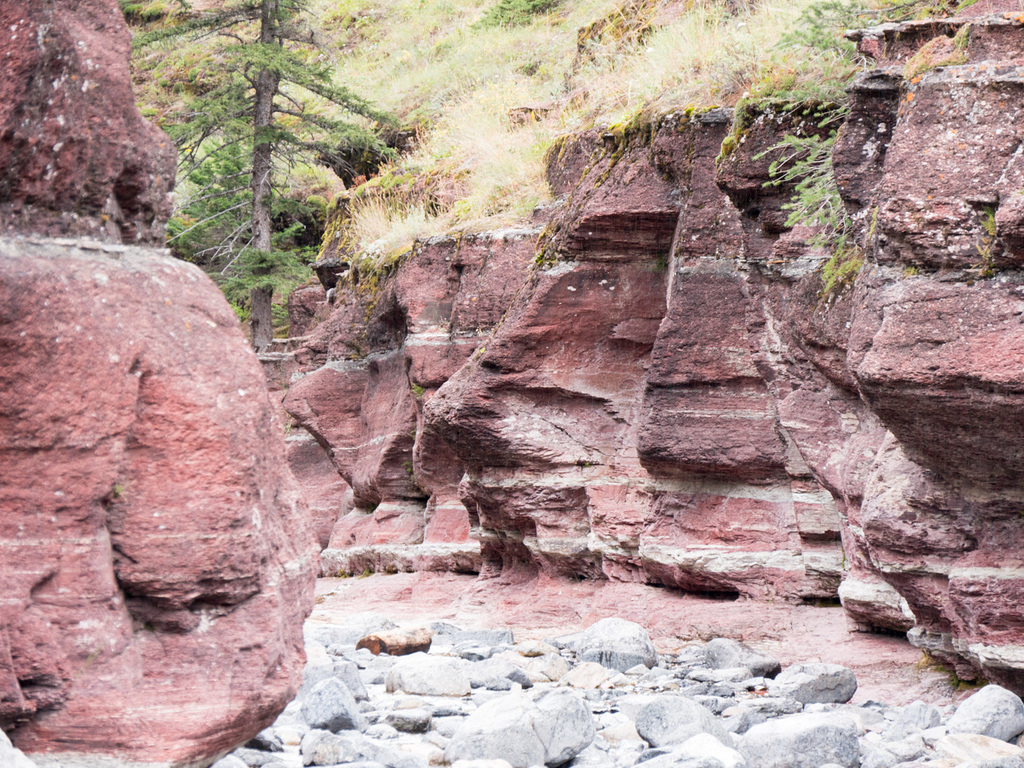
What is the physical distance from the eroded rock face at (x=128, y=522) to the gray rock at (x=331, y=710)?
1.51 m

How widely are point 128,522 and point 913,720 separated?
3437mm

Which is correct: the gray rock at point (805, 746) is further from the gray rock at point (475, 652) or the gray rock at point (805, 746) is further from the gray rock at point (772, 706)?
the gray rock at point (475, 652)

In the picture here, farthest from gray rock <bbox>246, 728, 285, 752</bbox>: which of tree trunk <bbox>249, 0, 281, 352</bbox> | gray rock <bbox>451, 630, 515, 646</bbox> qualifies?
tree trunk <bbox>249, 0, 281, 352</bbox>

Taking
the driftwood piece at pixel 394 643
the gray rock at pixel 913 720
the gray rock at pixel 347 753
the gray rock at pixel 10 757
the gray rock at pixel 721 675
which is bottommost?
the driftwood piece at pixel 394 643

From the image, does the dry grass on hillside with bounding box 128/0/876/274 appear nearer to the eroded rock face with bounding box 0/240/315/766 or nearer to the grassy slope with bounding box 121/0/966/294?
the grassy slope with bounding box 121/0/966/294

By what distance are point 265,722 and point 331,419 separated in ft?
34.2

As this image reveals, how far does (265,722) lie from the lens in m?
3.06

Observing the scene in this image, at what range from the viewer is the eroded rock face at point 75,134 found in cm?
280

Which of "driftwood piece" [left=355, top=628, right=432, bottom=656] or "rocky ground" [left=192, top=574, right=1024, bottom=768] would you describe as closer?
"rocky ground" [left=192, top=574, right=1024, bottom=768]

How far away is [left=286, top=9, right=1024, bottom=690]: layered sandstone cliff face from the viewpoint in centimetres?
442

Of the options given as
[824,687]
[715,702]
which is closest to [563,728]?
[715,702]

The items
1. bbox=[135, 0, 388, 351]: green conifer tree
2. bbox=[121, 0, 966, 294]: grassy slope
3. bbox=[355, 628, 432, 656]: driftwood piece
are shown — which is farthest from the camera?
bbox=[135, 0, 388, 351]: green conifer tree

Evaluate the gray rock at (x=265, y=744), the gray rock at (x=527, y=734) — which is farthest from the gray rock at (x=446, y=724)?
the gray rock at (x=265, y=744)

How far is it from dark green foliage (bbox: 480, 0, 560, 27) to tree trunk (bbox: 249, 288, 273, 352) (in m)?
8.42
